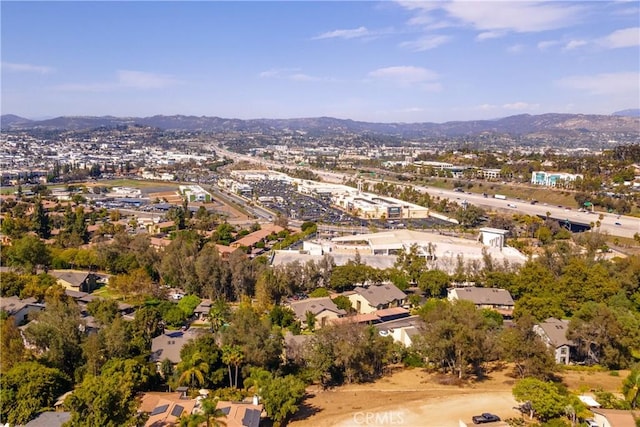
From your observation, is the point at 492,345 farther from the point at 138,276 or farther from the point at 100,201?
the point at 100,201

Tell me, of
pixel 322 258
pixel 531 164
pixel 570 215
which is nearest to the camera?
pixel 322 258

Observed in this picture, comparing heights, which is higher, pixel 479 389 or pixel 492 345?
pixel 492 345

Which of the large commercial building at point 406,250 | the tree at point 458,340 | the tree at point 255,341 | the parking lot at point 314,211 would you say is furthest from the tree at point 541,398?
the parking lot at point 314,211

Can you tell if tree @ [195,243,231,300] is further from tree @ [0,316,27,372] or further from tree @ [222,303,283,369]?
tree @ [0,316,27,372]

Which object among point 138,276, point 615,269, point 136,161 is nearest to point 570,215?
point 615,269

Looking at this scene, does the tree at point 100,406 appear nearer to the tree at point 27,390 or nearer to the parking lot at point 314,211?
the tree at point 27,390

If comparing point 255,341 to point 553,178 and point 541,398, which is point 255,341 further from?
point 553,178
